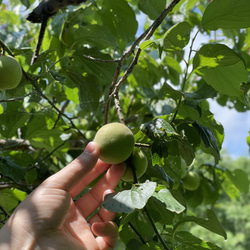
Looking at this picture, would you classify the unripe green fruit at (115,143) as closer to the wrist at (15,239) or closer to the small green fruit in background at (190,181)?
the wrist at (15,239)

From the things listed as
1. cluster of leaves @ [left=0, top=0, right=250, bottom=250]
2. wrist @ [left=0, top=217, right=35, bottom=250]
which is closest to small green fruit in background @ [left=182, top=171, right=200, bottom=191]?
cluster of leaves @ [left=0, top=0, right=250, bottom=250]

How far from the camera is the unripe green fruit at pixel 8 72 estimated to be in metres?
0.98

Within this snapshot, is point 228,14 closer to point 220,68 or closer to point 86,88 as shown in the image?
point 220,68

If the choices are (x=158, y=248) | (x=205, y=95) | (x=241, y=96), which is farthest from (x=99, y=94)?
(x=158, y=248)

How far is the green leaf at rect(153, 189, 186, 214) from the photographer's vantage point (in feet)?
2.39

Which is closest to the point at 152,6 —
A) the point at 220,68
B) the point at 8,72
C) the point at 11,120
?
the point at 220,68

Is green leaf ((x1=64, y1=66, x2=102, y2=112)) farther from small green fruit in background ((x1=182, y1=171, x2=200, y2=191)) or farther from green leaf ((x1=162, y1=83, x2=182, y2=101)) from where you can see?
small green fruit in background ((x1=182, y1=171, x2=200, y2=191))

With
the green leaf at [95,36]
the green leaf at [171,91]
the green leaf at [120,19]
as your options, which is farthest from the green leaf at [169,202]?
the green leaf at [120,19]

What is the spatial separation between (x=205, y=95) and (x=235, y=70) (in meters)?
0.13

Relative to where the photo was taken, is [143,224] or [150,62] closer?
[143,224]

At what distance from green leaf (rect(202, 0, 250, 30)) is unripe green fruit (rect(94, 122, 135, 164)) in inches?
15.6

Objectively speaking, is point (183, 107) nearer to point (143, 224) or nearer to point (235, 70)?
point (235, 70)

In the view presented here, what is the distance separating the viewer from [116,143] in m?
0.82

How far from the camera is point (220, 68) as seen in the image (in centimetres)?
108
